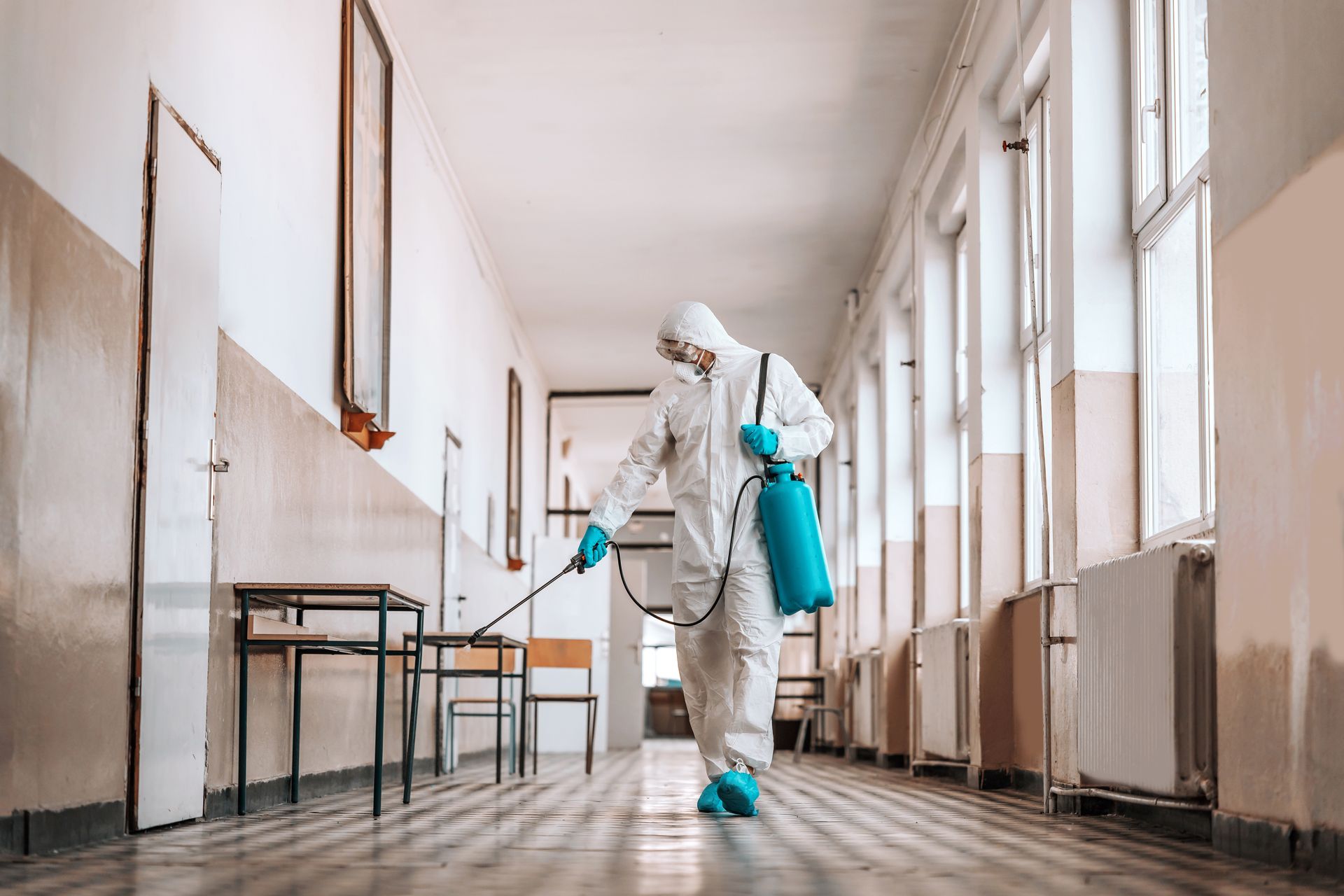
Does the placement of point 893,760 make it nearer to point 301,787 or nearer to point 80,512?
Answer: point 301,787

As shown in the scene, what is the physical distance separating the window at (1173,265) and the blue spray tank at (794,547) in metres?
1.14

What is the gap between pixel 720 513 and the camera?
14.5 ft

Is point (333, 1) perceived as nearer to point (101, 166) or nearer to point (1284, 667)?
point (101, 166)

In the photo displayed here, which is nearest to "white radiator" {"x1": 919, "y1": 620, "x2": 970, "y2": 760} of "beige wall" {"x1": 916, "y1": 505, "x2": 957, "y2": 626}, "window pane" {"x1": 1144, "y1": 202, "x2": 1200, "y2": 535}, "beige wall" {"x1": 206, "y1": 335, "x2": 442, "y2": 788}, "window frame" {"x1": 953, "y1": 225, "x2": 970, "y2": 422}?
"beige wall" {"x1": 916, "y1": 505, "x2": 957, "y2": 626}

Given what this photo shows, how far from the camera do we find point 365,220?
20.3ft

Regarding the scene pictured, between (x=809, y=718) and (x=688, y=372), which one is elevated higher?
(x=688, y=372)

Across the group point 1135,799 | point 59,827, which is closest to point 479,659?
point 1135,799

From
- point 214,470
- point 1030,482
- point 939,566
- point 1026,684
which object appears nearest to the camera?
point 214,470

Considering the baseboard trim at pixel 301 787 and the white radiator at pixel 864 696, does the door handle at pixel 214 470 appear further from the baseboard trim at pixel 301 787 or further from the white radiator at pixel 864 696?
the white radiator at pixel 864 696

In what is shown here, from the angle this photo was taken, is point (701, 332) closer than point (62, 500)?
No

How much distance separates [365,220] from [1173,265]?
338cm

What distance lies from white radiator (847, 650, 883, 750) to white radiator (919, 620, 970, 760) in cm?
169

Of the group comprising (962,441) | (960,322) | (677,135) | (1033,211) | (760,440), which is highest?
(677,135)

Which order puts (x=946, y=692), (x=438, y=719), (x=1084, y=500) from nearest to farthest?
(x=1084, y=500), (x=946, y=692), (x=438, y=719)
